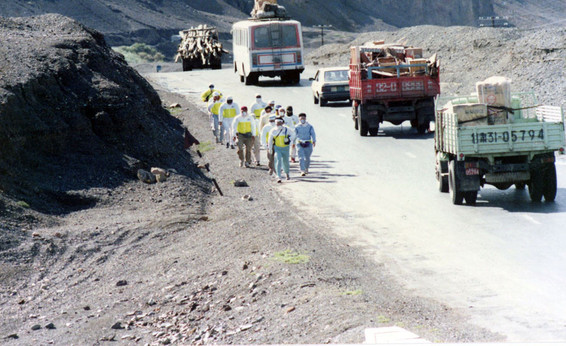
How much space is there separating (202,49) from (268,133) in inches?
1537

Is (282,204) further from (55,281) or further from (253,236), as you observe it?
(55,281)

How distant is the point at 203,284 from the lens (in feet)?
43.2

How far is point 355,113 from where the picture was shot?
29438mm

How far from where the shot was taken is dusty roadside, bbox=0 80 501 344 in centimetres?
1034

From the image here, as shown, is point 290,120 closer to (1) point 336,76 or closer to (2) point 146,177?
(2) point 146,177

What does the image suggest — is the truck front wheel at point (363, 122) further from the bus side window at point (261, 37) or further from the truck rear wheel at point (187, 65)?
the truck rear wheel at point (187, 65)

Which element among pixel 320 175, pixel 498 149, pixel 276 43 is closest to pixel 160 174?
pixel 320 175

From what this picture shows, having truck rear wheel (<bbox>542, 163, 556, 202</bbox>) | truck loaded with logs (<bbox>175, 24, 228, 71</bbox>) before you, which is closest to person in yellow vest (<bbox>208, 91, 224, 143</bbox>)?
truck rear wheel (<bbox>542, 163, 556, 202</bbox>)

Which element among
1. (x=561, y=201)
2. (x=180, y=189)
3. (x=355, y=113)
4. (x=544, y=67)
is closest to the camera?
(x=561, y=201)

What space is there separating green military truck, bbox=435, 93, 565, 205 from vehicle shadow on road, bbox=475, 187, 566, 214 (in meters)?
0.23

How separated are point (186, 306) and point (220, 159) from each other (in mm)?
13050

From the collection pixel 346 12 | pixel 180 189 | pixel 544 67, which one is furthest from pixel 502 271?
pixel 346 12

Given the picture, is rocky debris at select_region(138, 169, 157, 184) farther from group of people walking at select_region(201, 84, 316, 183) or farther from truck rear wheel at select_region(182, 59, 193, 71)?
A: truck rear wheel at select_region(182, 59, 193, 71)

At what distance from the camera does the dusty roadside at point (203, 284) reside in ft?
33.9
